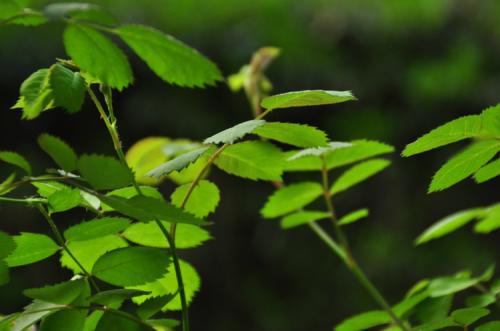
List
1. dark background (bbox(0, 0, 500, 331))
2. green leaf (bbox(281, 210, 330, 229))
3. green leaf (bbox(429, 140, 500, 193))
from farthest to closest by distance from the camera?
1. dark background (bbox(0, 0, 500, 331))
2. green leaf (bbox(281, 210, 330, 229))
3. green leaf (bbox(429, 140, 500, 193))

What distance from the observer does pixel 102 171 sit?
1.76ft

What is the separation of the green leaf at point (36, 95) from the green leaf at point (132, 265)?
0.46 feet

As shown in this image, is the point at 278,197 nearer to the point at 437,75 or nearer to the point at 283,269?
the point at 283,269

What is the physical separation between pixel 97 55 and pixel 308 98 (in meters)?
0.16

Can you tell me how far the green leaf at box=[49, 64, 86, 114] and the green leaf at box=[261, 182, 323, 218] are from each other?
411 millimetres

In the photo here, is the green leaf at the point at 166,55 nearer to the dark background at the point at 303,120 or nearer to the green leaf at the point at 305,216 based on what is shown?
the green leaf at the point at 305,216

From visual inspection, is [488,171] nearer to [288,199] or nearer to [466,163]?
[466,163]

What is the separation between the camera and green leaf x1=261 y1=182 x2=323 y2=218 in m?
0.90

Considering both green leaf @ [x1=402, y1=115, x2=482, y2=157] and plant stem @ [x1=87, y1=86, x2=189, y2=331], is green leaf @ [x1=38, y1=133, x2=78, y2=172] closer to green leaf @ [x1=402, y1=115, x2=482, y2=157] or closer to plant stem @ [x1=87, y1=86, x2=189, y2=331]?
plant stem @ [x1=87, y1=86, x2=189, y2=331]

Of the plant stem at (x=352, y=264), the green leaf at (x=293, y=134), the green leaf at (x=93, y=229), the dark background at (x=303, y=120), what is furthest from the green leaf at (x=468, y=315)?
the dark background at (x=303, y=120)

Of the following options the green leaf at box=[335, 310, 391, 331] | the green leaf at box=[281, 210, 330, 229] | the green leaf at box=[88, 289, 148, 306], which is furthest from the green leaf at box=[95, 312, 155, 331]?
the green leaf at box=[281, 210, 330, 229]

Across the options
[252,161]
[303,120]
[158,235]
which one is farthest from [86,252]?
[303,120]

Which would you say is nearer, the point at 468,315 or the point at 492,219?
the point at 468,315

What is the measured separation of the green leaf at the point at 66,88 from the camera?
0.51 meters
